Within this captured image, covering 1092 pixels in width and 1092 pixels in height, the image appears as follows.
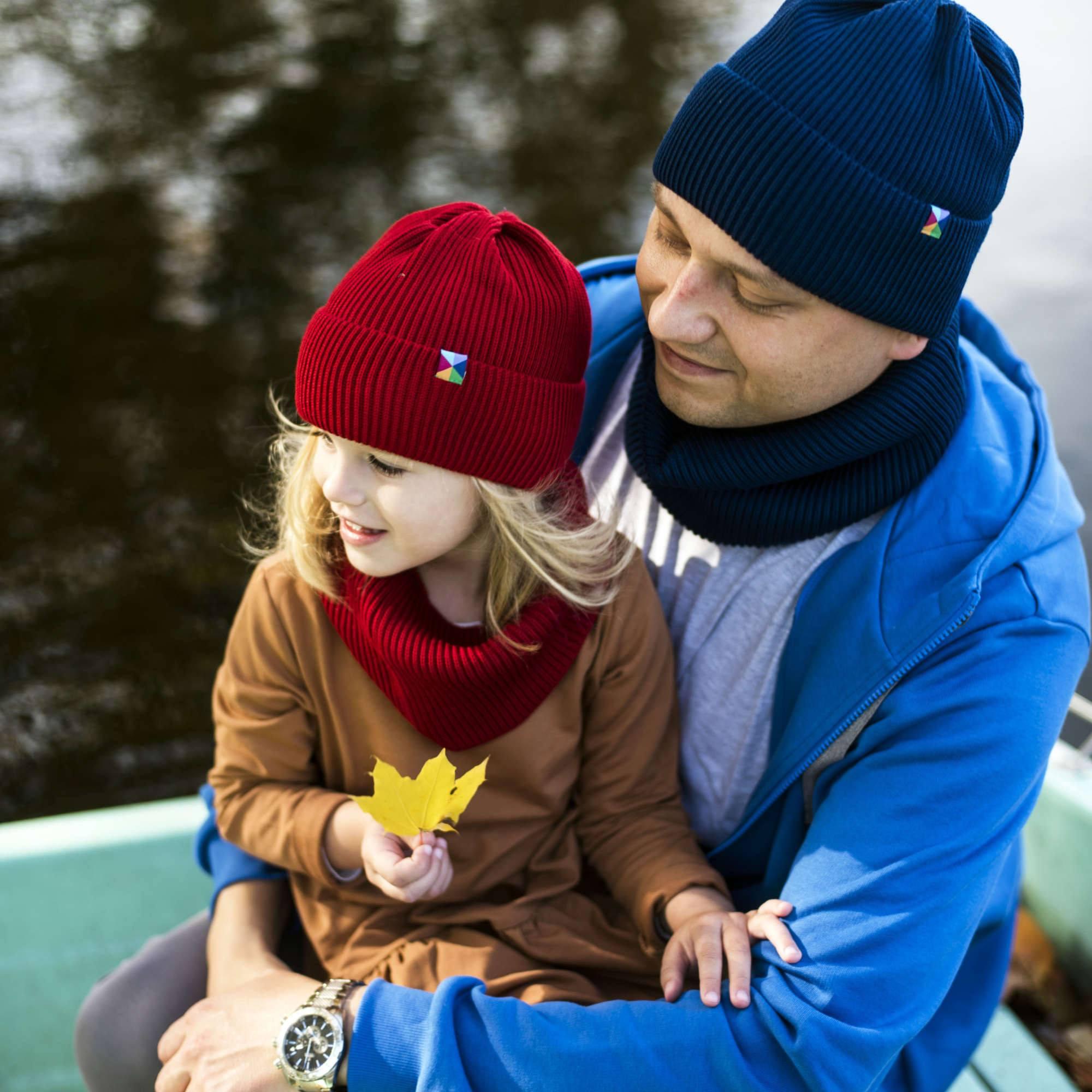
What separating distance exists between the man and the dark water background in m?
1.03

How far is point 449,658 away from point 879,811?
0.50 meters

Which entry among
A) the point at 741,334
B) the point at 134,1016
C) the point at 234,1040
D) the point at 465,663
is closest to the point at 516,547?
the point at 465,663

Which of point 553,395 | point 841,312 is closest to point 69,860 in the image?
point 553,395

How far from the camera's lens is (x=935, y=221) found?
1224mm

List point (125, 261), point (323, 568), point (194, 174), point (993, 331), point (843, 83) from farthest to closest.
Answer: point (194, 174)
point (125, 261)
point (993, 331)
point (323, 568)
point (843, 83)

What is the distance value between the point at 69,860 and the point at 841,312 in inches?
58.4

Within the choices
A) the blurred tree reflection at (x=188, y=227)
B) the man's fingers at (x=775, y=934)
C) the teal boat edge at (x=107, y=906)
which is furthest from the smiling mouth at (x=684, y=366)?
the blurred tree reflection at (x=188, y=227)

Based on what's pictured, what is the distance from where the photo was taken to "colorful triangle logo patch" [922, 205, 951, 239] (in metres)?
1.22

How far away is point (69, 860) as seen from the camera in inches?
74.7

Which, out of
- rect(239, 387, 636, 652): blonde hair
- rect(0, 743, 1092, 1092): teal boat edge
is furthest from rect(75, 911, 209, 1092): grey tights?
rect(239, 387, 636, 652): blonde hair

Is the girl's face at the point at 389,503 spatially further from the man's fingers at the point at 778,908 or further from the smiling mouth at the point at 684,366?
the man's fingers at the point at 778,908

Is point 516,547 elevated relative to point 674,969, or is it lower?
Answer: elevated

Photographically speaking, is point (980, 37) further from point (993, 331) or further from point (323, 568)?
point (323, 568)

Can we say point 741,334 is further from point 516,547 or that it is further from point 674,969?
point 674,969
